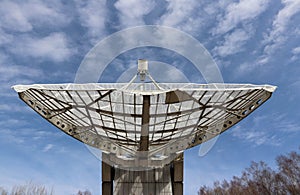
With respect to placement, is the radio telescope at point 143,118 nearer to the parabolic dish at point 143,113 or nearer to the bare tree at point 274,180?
the parabolic dish at point 143,113

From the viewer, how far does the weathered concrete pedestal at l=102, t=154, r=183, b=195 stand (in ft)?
117

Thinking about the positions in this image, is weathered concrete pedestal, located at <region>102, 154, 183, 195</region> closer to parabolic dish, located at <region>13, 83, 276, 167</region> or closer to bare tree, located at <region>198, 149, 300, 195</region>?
parabolic dish, located at <region>13, 83, 276, 167</region>

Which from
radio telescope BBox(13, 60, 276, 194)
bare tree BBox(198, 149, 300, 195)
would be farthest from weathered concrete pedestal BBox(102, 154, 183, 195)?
bare tree BBox(198, 149, 300, 195)

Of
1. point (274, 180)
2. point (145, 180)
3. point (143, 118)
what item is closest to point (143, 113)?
point (143, 118)

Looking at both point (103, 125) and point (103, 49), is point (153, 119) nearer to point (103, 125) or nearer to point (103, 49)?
point (103, 125)

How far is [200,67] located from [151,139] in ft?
37.8

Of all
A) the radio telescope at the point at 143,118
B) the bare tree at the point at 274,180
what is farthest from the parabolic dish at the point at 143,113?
the bare tree at the point at 274,180

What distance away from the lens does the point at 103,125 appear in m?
32.2

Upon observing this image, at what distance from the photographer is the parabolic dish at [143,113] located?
25.5 metres

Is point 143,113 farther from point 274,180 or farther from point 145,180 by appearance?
point 274,180

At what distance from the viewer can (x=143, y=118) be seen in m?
27.7

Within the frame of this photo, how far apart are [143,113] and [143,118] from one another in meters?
0.83

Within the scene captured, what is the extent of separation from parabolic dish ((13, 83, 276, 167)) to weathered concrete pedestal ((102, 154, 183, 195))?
2.21 metres

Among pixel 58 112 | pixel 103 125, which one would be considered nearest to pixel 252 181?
pixel 103 125
